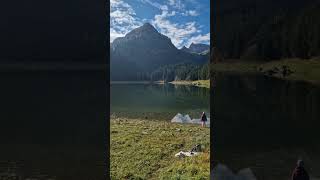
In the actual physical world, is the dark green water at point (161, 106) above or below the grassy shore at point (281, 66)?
below

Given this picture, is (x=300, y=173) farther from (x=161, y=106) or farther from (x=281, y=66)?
(x=161, y=106)

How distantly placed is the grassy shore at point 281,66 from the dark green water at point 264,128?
13.5 inches

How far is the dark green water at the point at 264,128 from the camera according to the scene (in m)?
9.69

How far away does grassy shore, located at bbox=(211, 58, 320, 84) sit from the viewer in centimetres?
1044

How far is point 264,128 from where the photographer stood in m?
9.98

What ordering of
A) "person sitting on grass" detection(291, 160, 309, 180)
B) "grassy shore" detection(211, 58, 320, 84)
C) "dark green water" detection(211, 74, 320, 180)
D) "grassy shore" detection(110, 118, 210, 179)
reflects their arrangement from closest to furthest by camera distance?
"person sitting on grass" detection(291, 160, 309, 180), "dark green water" detection(211, 74, 320, 180), "grassy shore" detection(211, 58, 320, 84), "grassy shore" detection(110, 118, 210, 179)

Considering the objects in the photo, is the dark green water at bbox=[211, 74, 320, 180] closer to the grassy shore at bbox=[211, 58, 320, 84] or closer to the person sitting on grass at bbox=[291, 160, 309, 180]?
the grassy shore at bbox=[211, 58, 320, 84]

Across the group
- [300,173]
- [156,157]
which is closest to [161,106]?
[156,157]

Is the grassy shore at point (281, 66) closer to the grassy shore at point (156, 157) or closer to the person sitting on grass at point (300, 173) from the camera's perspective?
the person sitting on grass at point (300, 173)

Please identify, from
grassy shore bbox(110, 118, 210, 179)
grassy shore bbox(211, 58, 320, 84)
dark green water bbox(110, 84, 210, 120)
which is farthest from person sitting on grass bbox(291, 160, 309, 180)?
dark green water bbox(110, 84, 210, 120)

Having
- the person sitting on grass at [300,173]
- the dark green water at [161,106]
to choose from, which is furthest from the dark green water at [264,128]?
the dark green water at [161,106]

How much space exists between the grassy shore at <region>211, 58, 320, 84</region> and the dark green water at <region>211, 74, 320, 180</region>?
0.34 m

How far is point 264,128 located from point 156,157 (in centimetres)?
527
